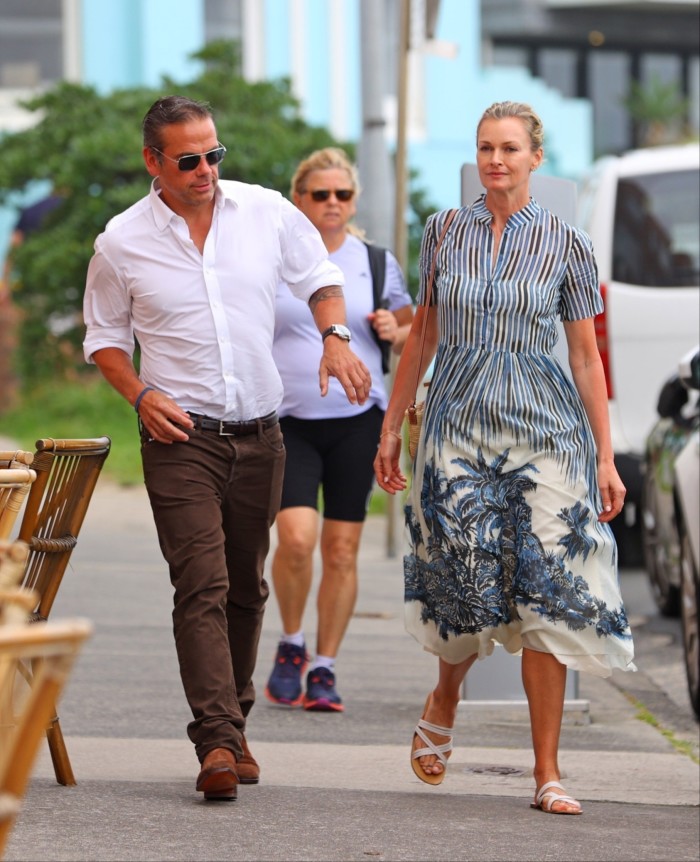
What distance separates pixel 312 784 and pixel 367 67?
757cm

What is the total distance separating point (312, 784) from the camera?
18.5 ft

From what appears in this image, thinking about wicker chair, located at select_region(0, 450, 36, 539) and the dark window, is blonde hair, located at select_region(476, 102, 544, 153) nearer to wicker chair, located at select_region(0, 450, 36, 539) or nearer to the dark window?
wicker chair, located at select_region(0, 450, 36, 539)

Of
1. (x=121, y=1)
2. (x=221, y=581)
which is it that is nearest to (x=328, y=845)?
(x=221, y=581)

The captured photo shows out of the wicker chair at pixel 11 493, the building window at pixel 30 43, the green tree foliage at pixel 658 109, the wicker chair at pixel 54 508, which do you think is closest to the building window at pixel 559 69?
the green tree foliage at pixel 658 109

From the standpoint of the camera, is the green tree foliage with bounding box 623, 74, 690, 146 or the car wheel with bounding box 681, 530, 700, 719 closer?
the car wheel with bounding box 681, 530, 700, 719

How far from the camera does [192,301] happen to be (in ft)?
17.6

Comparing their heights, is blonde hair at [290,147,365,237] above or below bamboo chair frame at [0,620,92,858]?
above

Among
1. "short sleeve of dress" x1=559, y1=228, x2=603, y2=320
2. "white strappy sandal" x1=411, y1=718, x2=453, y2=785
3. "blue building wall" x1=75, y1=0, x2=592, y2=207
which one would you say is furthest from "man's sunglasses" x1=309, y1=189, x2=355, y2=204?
"blue building wall" x1=75, y1=0, x2=592, y2=207

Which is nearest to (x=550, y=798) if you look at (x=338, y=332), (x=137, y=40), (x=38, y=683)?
(x=338, y=332)

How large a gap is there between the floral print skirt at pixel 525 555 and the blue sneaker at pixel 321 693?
180 centimetres

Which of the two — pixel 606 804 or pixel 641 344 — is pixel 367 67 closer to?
pixel 641 344

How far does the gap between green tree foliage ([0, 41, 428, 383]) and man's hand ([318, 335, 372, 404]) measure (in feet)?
36.4

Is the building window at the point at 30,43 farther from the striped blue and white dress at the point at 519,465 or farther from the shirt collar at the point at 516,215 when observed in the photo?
the striped blue and white dress at the point at 519,465

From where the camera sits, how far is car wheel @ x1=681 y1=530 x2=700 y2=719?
7.34 m
